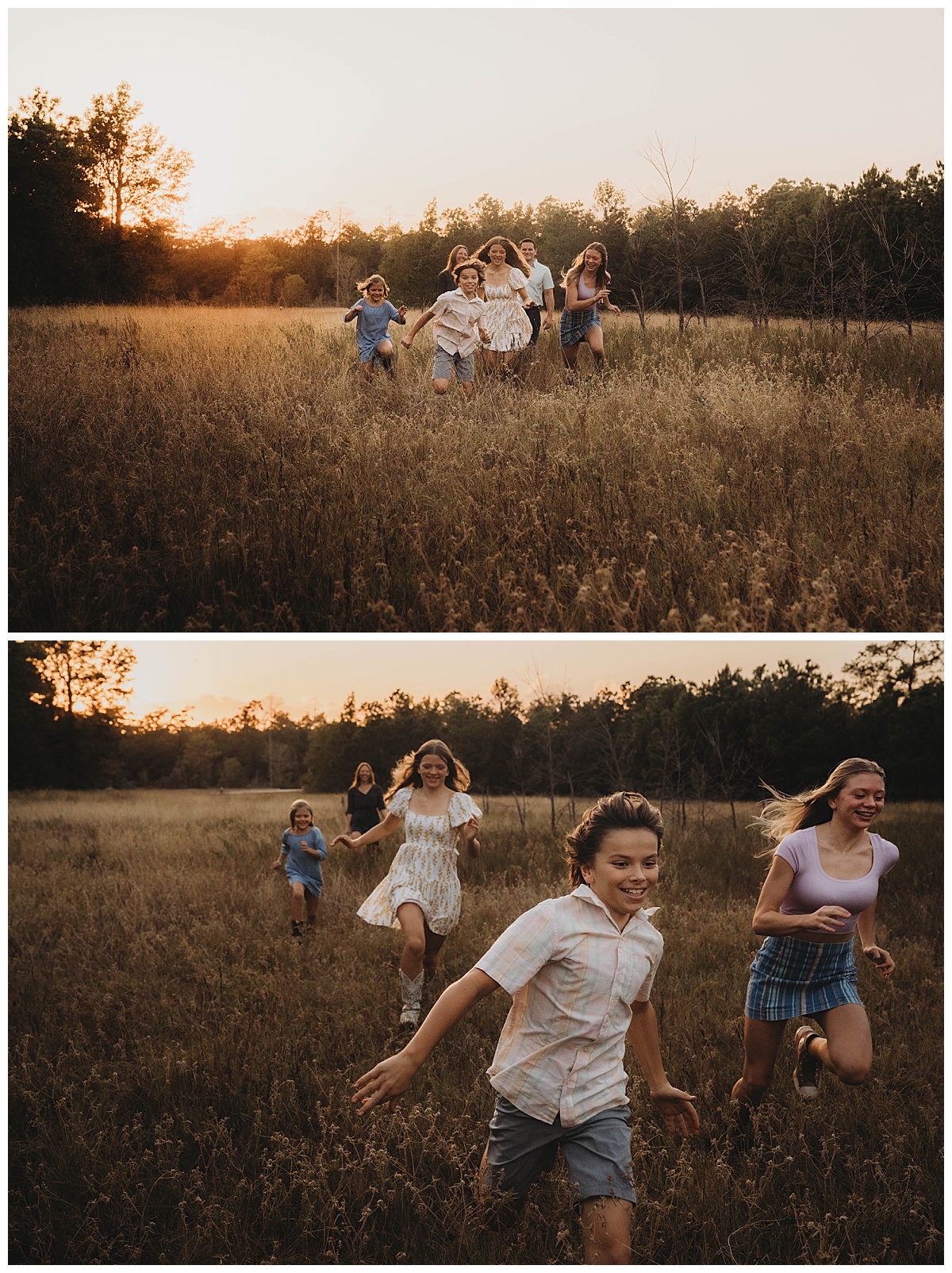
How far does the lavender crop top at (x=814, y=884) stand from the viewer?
4.04 meters

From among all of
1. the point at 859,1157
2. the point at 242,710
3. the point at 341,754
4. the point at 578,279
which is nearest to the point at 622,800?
the point at 859,1157

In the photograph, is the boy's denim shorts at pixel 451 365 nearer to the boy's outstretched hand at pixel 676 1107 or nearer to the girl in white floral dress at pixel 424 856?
the girl in white floral dress at pixel 424 856

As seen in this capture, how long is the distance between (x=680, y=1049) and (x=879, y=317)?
1237cm

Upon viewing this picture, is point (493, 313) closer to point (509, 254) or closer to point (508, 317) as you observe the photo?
point (508, 317)

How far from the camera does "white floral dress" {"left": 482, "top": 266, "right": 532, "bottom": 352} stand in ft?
30.8

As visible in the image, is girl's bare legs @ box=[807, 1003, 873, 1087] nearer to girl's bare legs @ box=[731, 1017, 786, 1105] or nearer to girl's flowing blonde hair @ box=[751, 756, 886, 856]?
girl's bare legs @ box=[731, 1017, 786, 1105]

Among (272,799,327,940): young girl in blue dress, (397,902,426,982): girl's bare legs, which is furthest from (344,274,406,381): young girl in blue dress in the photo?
(397,902,426,982): girl's bare legs

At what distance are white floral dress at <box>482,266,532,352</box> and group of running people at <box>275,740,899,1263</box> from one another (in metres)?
6.40

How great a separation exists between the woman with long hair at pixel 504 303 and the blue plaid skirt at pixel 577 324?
0.39m

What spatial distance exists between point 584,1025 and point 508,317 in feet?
25.9

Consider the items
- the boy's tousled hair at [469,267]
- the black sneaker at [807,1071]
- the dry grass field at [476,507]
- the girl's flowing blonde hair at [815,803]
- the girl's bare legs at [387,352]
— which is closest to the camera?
the girl's flowing blonde hair at [815,803]

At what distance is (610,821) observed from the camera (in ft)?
10.8

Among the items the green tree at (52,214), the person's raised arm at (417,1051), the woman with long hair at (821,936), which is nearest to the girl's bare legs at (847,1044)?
the woman with long hair at (821,936)

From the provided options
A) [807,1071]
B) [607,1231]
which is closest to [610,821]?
[607,1231]
